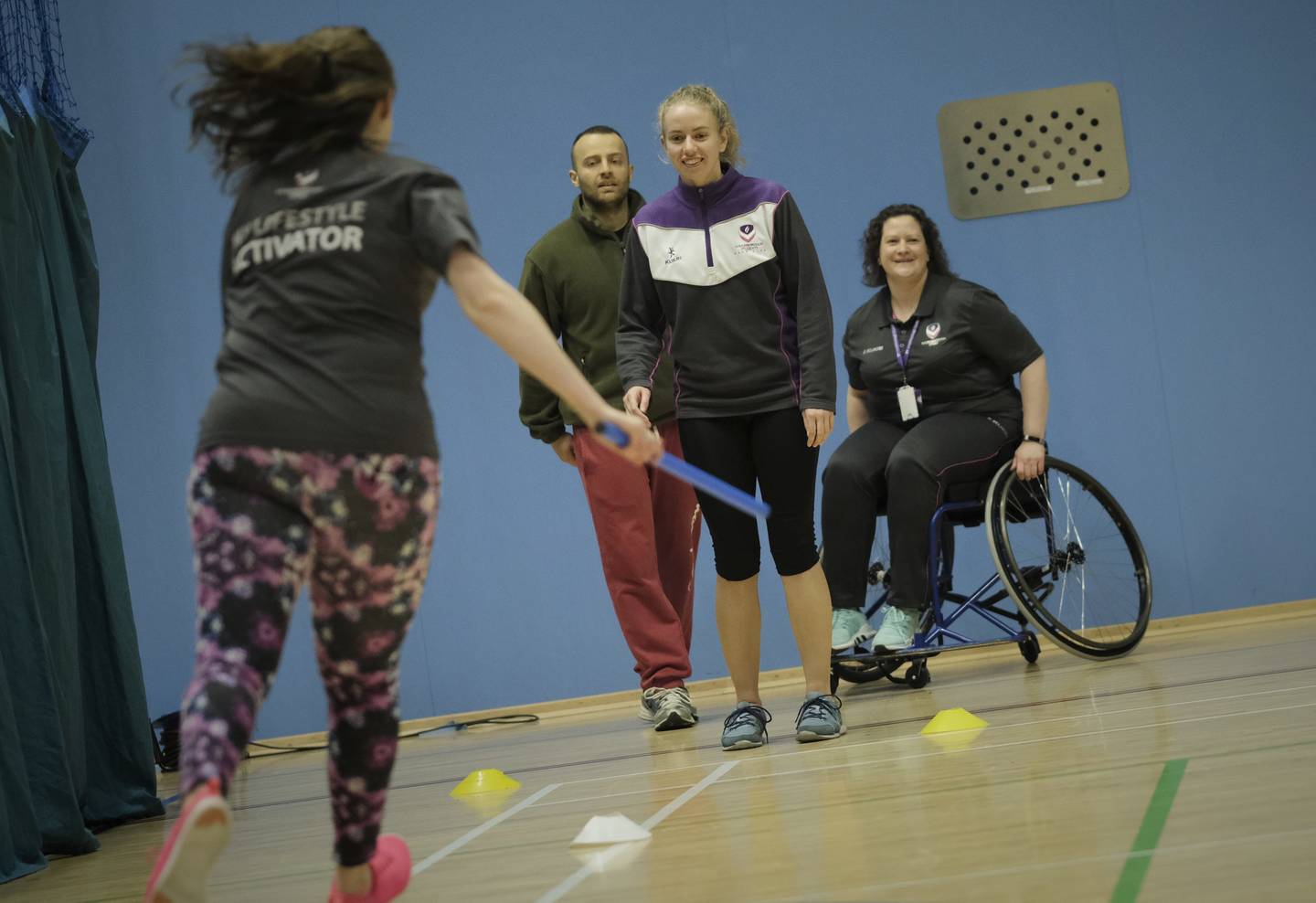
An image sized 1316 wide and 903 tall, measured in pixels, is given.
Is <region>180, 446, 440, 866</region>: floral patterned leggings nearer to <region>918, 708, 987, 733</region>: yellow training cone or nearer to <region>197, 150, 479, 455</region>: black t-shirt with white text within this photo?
<region>197, 150, 479, 455</region>: black t-shirt with white text

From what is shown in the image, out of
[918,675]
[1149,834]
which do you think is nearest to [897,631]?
[918,675]

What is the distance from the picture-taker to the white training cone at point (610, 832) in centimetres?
200

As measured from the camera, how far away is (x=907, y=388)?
3734 mm

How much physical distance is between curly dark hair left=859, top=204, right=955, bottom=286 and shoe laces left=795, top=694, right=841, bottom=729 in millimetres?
1465

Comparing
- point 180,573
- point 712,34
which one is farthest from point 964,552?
point 180,573

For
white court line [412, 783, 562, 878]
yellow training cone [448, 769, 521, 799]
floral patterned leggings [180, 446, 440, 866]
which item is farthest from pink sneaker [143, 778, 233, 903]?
yellow training cone [448, 769, 521, 799]

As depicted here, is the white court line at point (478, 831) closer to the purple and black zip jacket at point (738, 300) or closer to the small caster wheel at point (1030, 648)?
the purple and black zip jacket at point (738, 300)

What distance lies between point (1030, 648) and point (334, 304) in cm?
277

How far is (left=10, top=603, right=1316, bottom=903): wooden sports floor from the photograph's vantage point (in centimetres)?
152

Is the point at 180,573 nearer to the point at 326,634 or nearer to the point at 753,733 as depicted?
the point at 753,733

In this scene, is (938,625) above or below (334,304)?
below

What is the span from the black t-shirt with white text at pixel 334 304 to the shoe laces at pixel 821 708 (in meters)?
1.48

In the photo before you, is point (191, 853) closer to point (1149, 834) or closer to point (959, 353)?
point (1149, 834)

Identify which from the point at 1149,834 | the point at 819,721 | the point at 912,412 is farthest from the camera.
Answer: the point at 912,412
